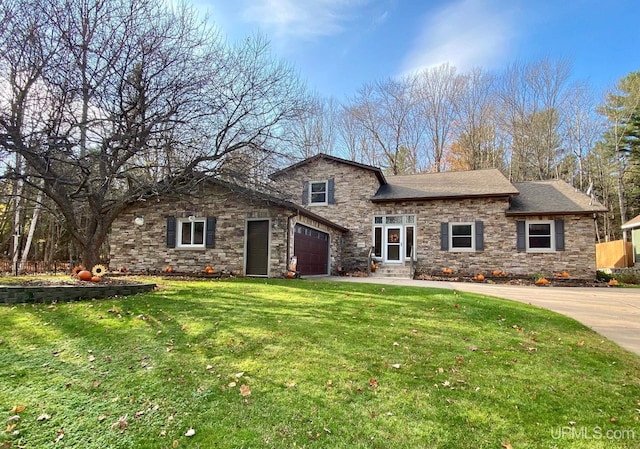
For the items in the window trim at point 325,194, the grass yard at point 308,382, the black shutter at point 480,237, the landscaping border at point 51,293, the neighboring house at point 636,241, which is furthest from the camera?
the neighboring house at point 636,241

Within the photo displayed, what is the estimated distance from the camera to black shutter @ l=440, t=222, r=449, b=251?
15492mm

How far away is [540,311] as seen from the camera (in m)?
6.70

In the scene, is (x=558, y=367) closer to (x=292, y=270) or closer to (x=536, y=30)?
(x=292, y=270)

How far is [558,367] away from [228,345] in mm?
3701

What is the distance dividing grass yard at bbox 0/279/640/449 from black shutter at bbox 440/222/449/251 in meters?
9.92

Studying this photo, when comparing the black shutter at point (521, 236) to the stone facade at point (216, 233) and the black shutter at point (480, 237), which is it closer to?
the black shutter at point (480, 237)

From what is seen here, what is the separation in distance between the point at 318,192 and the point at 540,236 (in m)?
10.1

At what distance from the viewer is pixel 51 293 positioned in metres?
6.66

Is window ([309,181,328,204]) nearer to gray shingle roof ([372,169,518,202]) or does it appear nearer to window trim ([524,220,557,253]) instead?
gray shingle roof ([372,169,518,202])

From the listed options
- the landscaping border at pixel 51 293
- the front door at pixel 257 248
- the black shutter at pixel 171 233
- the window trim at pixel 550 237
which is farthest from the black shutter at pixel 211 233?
the window trim at pixel 550 237

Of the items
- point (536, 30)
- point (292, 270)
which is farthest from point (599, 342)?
point (536, 30)

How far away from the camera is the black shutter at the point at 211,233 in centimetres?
1348

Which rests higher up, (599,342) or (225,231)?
(225,231)

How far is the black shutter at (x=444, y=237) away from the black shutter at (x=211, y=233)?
9678mm
